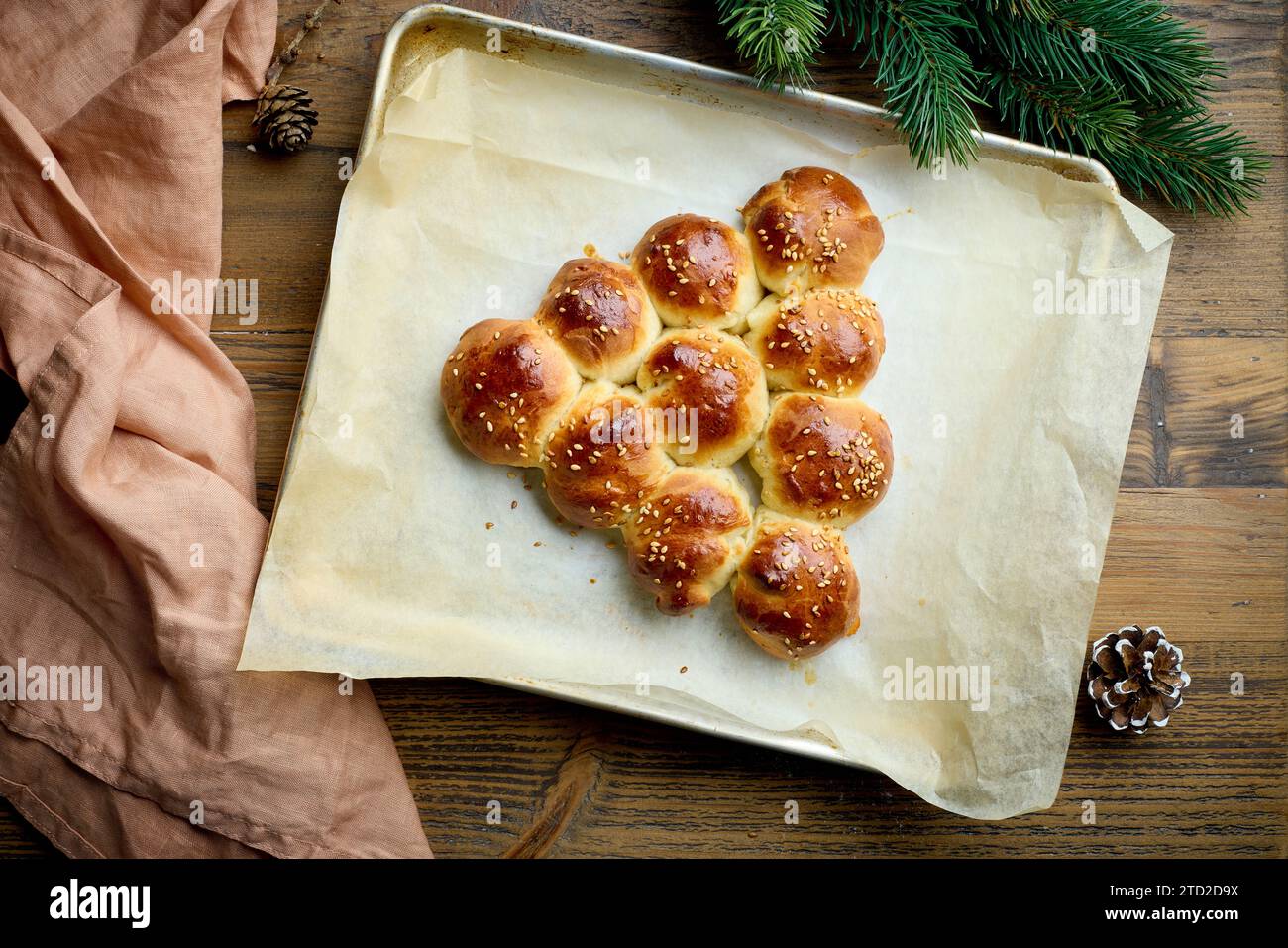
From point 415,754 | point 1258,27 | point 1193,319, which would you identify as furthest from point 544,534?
point 1258,27

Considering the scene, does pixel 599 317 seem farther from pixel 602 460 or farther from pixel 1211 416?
pixel 1211 416

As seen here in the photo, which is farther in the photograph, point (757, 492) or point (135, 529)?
point (757, 492)

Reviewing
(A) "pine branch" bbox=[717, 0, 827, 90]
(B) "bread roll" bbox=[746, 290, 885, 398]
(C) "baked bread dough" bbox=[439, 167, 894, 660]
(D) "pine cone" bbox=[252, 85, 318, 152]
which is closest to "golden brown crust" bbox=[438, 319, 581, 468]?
(C) "baked bread dough" bbox=[439, 167, 894, 660]

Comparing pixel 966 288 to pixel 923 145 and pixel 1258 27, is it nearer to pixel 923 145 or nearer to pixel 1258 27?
pixel 923 145

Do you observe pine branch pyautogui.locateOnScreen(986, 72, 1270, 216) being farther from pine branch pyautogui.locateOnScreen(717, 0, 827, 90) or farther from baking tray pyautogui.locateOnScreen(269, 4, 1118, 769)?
pine branch pyautogui.locateOnScreen(717, 0, 827, 90)

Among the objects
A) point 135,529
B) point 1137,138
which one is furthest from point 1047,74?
point 135,529

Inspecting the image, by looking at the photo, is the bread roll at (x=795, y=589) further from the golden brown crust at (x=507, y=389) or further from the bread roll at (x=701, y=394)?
the golden brown crust at (x=507, y=389)
